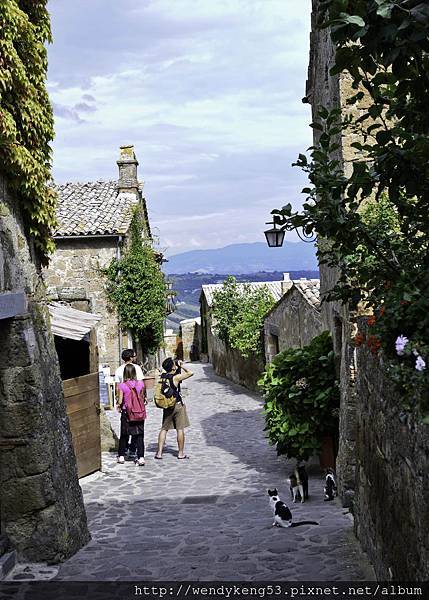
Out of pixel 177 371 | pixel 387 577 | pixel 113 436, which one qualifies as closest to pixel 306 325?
pixel 177 371

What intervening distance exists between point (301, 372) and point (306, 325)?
433 cm

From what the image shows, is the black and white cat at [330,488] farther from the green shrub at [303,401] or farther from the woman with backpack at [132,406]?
the woman with backpack at [132,406]

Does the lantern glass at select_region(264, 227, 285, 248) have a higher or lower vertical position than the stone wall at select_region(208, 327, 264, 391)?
higher

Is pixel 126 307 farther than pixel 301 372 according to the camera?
Yes

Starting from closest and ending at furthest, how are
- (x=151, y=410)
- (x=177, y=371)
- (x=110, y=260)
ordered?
(x=177, y=371) < (x=151, y=410) < (x=110, y=260)

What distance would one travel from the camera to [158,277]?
2272cm

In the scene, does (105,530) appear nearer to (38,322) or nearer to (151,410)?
(38,322)

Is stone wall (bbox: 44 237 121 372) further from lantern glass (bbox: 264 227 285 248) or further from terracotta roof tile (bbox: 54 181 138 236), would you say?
lantern glass (bbox: 264 227 285 248)

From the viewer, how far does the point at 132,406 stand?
1107cm

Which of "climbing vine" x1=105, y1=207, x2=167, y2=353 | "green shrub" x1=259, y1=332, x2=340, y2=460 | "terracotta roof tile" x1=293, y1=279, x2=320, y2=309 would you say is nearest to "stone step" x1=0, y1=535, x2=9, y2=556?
"green shrub" x1=259, y1=332, x2=340, y2=460

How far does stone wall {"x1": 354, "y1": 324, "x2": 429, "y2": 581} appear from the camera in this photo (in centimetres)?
318

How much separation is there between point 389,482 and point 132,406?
731cm

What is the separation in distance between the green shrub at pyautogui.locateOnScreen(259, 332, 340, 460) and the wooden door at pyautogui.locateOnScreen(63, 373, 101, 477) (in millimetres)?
2648

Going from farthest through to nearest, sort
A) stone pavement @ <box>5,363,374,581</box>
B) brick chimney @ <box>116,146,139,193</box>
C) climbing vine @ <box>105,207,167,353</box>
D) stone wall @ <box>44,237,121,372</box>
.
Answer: brick chimney @ <box>116,146,139,193</box>, climbing vine @ <box>105,207,167,353</box>, stone wall @ <box>44,237,121,372</box>, stone pavement @ <box>5,363,374,581</box>
